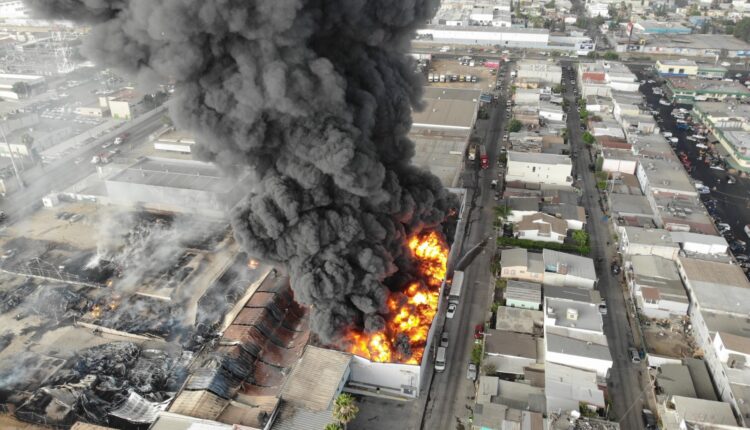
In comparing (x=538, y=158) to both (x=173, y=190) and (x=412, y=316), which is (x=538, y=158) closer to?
(x=412, y=316)

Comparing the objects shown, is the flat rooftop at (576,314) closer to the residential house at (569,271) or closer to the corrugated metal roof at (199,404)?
the residential house at (569,271)

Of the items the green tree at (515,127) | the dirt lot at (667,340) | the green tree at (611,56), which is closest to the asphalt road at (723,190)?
the dirt lot at (667,340)

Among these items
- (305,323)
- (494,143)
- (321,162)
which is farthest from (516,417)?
(494,143)

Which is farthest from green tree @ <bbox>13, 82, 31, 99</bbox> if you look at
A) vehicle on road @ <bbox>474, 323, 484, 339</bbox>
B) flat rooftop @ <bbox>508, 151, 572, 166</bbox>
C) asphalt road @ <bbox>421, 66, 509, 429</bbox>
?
vehicle on road @ <bbox>474, 323, 484, 339</bbox>

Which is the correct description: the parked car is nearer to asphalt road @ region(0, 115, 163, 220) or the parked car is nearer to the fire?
the fire

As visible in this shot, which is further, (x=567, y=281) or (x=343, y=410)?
(x=567, y=281)

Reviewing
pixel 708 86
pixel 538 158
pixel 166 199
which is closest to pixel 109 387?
pixel 166 199

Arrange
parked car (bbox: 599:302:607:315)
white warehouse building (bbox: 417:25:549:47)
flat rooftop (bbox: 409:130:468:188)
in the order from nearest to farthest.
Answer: parked car (bbox: 599:302:607:315), flat rooftop (bbox: 409:130:468:188), white warehouse building (bbox: 417:25:549:47)
